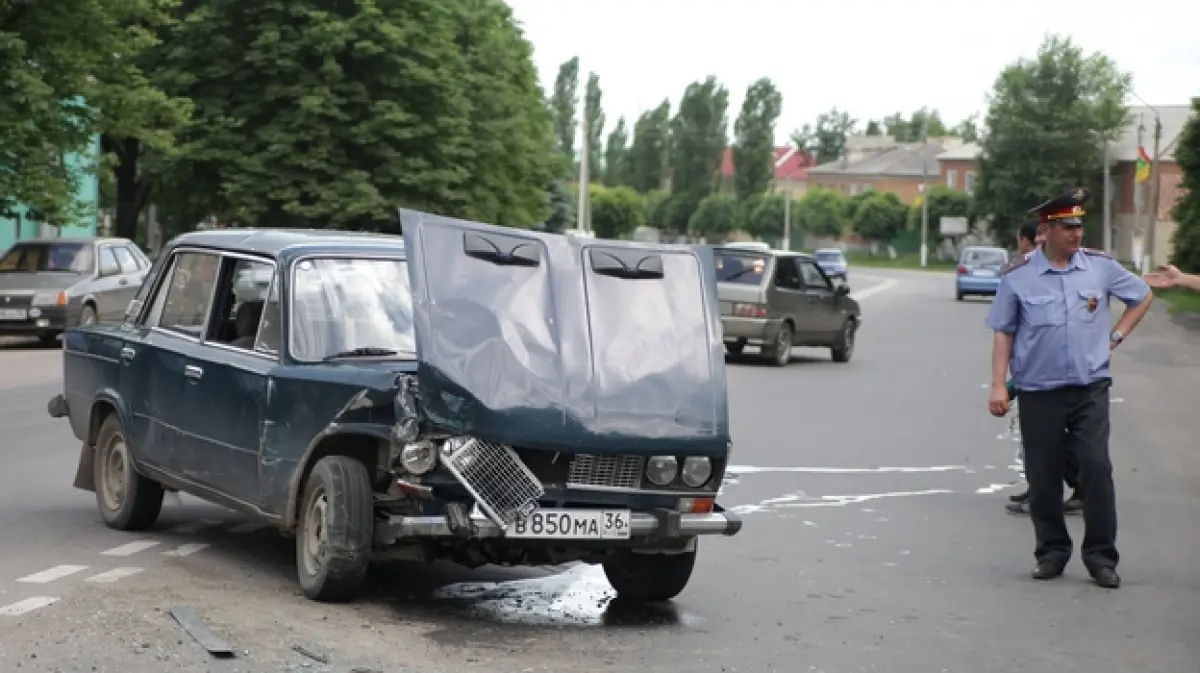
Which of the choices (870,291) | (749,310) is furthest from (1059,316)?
(870,291)

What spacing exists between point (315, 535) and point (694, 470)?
5.39ft

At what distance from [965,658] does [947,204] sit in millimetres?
133570

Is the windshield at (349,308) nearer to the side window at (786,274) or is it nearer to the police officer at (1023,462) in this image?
the police officer at (1023,462)

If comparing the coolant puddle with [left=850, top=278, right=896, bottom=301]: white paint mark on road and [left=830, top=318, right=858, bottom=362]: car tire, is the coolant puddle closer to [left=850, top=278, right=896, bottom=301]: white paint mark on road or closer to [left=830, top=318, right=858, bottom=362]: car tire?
[left=830, top=318, right=858, bottom=362]: car tire

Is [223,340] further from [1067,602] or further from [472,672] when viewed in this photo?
[1067,602]

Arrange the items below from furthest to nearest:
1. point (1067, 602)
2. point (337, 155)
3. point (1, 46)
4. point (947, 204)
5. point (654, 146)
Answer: point (654, 146) → point (947, 204) → point (337, 155) → point (1, 46) → point (1067, 602)

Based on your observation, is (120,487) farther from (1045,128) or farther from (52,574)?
(1045,128)

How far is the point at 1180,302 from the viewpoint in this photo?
5306 cm

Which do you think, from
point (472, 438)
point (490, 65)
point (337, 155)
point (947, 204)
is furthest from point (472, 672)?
point (947, 204)

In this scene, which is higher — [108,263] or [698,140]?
[698,140]

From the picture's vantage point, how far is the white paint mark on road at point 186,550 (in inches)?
374

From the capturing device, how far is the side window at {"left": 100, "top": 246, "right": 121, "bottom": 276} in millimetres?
30312

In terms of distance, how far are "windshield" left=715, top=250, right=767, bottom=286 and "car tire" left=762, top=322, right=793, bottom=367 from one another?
832 mm

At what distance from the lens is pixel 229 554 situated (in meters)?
9.59
